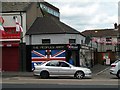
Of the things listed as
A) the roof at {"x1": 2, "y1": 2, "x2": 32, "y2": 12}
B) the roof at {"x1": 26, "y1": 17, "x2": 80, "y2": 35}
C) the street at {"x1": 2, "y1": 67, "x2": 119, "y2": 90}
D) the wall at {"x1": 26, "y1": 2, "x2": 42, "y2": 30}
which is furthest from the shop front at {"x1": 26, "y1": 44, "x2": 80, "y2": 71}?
the street at {"x1": 2, "y1": 67, "x2": 119, "y2": 90}

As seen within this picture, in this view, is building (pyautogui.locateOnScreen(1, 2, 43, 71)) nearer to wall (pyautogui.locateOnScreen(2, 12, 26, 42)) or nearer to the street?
wall (pyautogui.locateOnScreen(2, 12, 26, 42))

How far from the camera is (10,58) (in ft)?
104

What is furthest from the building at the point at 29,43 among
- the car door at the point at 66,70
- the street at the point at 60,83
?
the street at the point at 60,83

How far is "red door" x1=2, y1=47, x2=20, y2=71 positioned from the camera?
3152cm

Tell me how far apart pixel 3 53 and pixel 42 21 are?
530 centimetres

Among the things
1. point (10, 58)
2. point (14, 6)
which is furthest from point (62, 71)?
point (14, 6)

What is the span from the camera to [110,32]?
84.7 m

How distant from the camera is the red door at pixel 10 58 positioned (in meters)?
31.5

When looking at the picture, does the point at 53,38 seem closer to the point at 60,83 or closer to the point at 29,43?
the point at 29,43

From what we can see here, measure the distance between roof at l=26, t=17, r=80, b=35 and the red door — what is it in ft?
7.40

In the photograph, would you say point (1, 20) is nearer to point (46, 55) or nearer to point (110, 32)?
point (46, 55)

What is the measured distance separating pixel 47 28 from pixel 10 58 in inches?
183

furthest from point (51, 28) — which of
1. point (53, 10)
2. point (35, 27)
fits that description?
point (53, 10)

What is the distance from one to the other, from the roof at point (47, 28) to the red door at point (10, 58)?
88.8 inches
